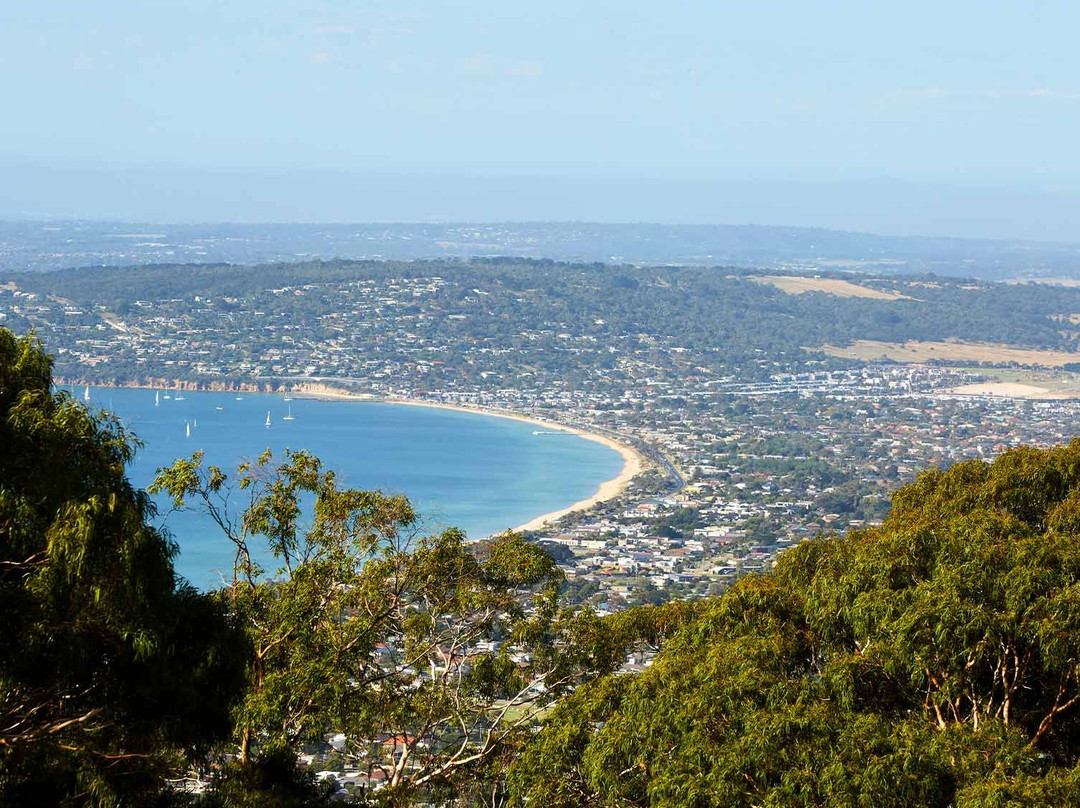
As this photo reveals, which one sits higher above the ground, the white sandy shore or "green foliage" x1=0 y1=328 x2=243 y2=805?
"green foliage" x1=0 y1=328 x2=243 y2=805

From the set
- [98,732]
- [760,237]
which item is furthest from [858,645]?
[760,237]

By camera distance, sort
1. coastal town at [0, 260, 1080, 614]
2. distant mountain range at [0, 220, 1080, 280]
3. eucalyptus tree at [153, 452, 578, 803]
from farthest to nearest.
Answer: distant mountain range at [0, 220, 1080, 280] → coastal town at [0, 260, 1080, 614] → eucalyptus tree at [153, 452, 578, 803]

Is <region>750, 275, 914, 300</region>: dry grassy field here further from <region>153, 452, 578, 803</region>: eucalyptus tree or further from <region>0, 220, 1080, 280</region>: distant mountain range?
<region>153, 452, 578, 803</region>: eucalyptus tree

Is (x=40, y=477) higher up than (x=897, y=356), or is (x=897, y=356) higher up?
(x=40, y=477)

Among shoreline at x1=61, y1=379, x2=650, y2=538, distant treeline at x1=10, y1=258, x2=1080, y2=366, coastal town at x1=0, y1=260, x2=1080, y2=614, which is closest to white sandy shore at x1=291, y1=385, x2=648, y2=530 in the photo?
shoreline at x1=61, y1=379, x2=650, y2=538

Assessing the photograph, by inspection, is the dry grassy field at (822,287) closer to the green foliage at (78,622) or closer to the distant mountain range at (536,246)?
the distant mountain range at (536,246)

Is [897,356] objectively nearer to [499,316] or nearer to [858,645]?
[499,316]
